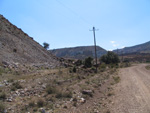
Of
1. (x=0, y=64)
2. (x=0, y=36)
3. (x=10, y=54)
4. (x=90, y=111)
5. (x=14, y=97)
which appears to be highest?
(x=0, y=36)

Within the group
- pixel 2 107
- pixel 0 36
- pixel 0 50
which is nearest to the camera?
pixel 2 107

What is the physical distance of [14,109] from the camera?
6.22 m

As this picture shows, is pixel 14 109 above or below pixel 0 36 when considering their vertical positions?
below

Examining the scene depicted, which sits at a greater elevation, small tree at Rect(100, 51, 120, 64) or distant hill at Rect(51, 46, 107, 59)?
distant hill at Rect(51, 46, 107, 59)

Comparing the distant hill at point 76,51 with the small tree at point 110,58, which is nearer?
the small tree at point 110,58

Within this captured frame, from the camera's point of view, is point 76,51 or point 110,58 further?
point 76,51

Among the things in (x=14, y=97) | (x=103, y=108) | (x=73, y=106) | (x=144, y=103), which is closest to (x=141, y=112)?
(x=144, y=103)

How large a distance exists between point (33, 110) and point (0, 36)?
25.7 metres

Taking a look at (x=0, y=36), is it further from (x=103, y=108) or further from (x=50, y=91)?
(x=103, y=108)

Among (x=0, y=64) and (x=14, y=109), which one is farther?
(x=0, y=64)

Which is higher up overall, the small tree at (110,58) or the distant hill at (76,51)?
the distant hill at (76,51)

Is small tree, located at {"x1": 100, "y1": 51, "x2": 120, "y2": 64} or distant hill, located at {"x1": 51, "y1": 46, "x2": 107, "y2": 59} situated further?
distant hill, located at {"x1": 51, "y1": 46, "x2": 107, "y2": 59}

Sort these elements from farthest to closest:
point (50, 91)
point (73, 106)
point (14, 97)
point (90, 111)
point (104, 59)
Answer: point (104, 59) → point (50, 91) → point (14, 97) → point (73, 106) → point (90, 111)

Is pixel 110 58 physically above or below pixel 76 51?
below
